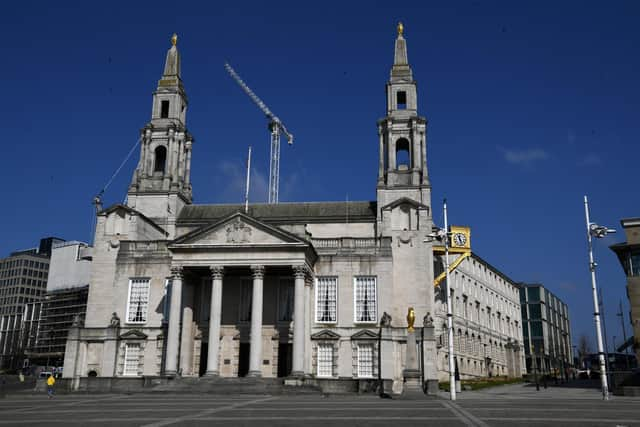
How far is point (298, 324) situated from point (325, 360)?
200 inches

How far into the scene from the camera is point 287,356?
156ft

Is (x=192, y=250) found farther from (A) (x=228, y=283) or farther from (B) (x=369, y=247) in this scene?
(B) (x=369, y=247)

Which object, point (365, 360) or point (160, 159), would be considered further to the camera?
point (160, 159)

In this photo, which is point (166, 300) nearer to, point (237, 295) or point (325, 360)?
point (237, 295)

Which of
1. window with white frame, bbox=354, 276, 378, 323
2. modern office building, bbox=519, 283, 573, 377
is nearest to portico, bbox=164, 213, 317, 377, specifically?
window with white frame, bbox=354, 276, 378, 323

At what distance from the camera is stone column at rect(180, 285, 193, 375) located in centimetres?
4681

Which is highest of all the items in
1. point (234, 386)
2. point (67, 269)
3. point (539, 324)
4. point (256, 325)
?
point (67, 269)

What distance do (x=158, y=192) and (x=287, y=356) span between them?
68.4ft

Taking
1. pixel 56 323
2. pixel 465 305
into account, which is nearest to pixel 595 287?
pixel 465 305

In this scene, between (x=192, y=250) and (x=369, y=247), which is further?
(x=369, y=247)

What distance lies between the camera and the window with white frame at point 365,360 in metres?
47.0

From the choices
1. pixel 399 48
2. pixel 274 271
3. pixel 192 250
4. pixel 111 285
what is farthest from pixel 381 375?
pixel 399 48

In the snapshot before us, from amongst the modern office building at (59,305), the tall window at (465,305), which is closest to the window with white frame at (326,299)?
the tall window at (465,305)

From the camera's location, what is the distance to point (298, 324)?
4425cm
